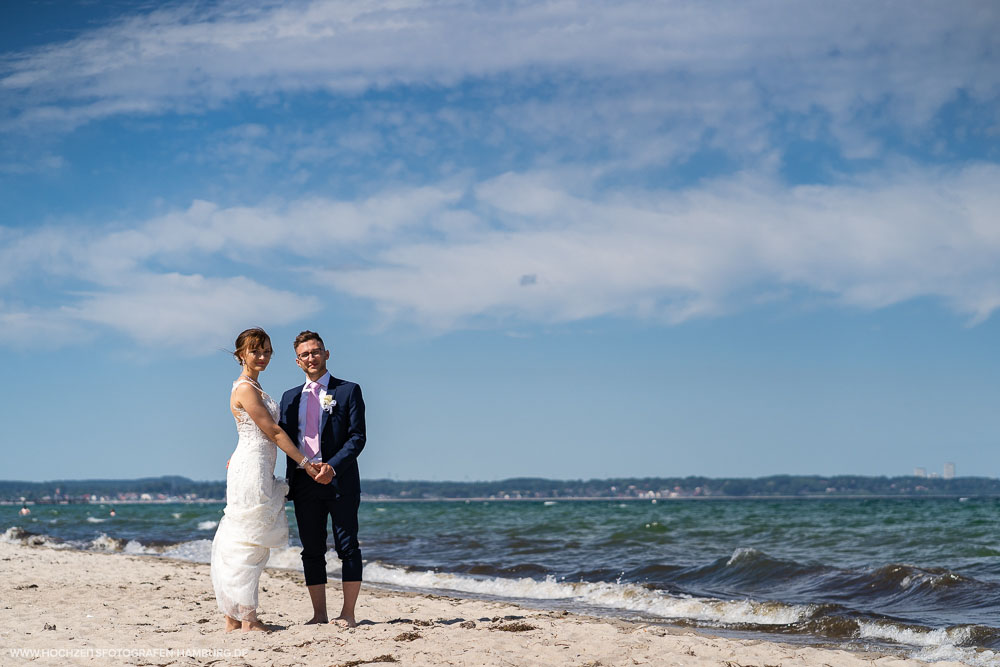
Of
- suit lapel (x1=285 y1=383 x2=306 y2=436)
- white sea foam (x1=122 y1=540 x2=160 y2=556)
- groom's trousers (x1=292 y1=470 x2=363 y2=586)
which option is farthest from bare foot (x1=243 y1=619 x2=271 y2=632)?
white sea foam (x1=122 y1=540 x2=160 y2=556)

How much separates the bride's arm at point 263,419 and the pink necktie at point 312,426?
158mm

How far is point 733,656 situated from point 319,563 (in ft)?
9.70

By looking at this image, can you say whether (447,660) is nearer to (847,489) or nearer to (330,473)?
(330,473)

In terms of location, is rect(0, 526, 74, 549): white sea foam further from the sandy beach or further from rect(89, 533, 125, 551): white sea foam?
the sandy beach

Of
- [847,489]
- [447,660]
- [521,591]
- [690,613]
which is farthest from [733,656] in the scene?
[847,489]

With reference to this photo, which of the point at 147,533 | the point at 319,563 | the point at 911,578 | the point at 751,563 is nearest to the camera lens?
the point at 319,563

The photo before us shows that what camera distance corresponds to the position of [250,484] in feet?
19.6

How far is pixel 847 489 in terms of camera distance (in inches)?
5098

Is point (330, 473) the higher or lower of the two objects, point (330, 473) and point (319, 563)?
the higher

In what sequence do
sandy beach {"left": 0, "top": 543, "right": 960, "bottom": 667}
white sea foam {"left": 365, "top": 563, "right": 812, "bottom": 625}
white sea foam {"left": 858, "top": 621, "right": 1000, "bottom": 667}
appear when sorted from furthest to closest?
white sea foam {"left": 365, "top": 563, "right": 812, "bottom": 625}
white sea foam {"left": 858, "top": 621, "right": 1000, "bottom": 667}
sandy beach {"left": 0, "top": 543, "right": 960, "bottom": 667}

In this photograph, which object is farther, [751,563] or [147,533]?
[147,533]

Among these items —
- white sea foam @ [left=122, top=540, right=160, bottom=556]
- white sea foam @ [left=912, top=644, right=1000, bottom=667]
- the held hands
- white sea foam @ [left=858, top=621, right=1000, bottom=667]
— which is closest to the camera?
the held hands

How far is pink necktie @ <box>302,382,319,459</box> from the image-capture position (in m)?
6.22

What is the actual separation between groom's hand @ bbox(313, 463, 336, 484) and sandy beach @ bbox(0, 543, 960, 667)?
1045mm
